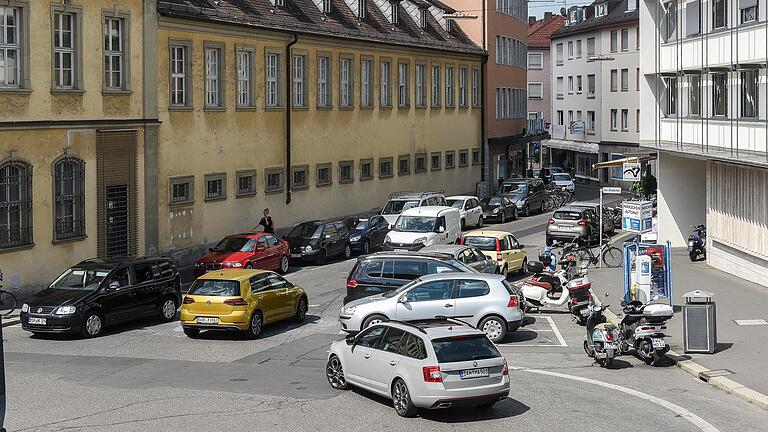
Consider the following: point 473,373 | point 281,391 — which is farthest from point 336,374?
point 473,373

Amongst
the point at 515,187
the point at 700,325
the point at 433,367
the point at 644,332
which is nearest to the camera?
the point at 433,367

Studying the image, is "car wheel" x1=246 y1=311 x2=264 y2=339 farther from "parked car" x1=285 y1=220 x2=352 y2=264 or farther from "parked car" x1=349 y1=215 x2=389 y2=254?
"parked car" x1=349 y1=215 x2=389 y2=254

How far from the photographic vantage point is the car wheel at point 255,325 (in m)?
24.8

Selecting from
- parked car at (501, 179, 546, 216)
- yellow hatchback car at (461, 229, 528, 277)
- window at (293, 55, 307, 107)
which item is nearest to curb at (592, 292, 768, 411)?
yellow hatchback car at (461, 229, 528, 277)

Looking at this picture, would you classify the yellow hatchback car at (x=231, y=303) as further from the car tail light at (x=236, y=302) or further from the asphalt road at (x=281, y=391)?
the asphalt road at (x=281, y=391)

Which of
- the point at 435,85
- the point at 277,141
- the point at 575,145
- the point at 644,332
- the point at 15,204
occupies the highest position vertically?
the point at 435,85

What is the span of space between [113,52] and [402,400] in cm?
2174

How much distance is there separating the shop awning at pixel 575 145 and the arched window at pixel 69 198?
6219 cm

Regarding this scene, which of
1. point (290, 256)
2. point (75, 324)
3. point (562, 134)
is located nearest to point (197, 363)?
point (75, 324)

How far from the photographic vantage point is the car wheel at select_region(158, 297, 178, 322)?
27.5 m

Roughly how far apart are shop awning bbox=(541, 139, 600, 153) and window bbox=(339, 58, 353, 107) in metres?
43.6

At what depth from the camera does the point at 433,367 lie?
53.3 ft

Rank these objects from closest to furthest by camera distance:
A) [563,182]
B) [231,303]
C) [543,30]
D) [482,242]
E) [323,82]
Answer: [231,303] < [482,242] < [323,82] < [563,182] < [543,30]

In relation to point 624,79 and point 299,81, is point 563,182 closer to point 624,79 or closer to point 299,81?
point 624,79
